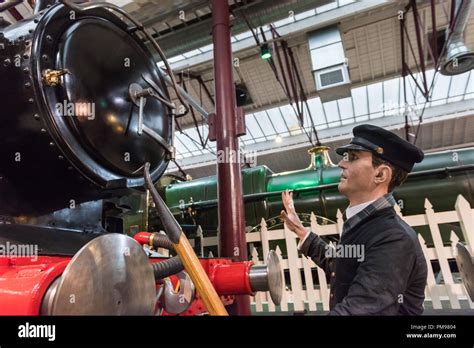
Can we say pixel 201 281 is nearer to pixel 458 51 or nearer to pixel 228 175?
pixel 228 175

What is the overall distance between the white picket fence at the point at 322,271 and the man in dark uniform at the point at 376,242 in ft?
5.65

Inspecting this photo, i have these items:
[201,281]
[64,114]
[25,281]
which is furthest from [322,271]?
[25,281]

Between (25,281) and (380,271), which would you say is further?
(380,271)

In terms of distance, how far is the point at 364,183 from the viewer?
1.34 metres

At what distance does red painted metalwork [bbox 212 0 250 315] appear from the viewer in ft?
6.43

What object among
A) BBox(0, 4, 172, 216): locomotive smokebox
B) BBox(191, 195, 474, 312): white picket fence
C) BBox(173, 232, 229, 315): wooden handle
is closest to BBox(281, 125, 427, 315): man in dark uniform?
BBox(173, 232, 229, 315): wooden handle

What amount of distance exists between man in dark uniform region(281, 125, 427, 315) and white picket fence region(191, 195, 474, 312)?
1.72 meters

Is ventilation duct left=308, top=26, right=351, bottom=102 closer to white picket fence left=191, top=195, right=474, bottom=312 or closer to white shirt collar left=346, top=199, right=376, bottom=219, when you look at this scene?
white picket fence left=191, top=195, right=474, bottom=312

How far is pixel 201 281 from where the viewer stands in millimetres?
970

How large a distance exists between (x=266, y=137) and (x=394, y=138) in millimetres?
10610

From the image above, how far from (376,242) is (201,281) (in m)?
0.61

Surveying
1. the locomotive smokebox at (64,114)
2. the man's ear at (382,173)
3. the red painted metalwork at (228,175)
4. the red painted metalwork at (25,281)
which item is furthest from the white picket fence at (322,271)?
the red painted metalwork at (25,281)

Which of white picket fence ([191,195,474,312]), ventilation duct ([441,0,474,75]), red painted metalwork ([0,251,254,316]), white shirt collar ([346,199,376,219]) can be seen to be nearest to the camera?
red painted metalwork ([0,251,254,316])

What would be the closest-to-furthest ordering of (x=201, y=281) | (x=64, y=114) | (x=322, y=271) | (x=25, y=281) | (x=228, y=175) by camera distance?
1. (x=25, y=281)
2. (x=201, y=281)
3. (x=64, y=114)
4. (x=228, y=175)
5. (x=322, y=271)
